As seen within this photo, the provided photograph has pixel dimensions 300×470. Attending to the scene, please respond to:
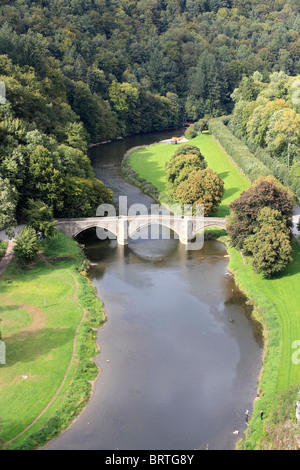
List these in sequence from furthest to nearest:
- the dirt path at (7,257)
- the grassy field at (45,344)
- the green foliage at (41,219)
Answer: the green foliage at (41,219), the dirt path at (7,257), the grassy field at (45,344)

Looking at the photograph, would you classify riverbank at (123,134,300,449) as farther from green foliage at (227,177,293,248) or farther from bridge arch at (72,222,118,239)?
bridge arch at (72,222,118,239)

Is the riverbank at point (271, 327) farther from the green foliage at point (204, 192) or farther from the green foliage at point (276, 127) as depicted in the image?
the green foliage at point (276, 127)

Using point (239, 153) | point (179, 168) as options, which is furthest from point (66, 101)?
point (179, 168)

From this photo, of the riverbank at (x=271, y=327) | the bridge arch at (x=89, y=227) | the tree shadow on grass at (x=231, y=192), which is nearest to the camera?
the riverbank at (x=271, y=327)

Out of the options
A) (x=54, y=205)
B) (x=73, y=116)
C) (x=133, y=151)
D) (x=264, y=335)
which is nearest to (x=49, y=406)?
(x=264, y=335)

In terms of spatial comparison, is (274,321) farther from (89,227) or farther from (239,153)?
(239,153)

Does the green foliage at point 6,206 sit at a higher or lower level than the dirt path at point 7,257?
higher

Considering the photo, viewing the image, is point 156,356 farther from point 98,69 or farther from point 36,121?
point 98,69

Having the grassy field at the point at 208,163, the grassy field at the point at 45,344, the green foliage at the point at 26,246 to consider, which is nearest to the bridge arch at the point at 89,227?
the grassy field at the point at 45,344
